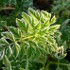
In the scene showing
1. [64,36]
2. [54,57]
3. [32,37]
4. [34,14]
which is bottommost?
[54,57]

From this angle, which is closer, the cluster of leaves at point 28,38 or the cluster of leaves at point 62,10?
the cluster of leaves at point 28,38

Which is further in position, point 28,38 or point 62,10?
point 62,10

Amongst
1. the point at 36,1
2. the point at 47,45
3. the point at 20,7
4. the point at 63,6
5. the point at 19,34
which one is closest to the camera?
the point at 19,34

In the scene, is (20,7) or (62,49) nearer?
(62,49)

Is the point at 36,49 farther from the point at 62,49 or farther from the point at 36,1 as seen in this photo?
the point at 36,1

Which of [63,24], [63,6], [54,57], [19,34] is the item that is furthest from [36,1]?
[19,34]

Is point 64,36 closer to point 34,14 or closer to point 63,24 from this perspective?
point 63,24

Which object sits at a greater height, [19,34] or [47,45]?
[19,34]

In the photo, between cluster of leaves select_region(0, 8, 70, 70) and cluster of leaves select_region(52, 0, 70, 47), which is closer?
cluster of leaves select_region(0, 8, 70, 70)

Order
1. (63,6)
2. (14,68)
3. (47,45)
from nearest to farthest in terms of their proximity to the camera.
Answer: (47,45) → (14,68) → (63,6)
